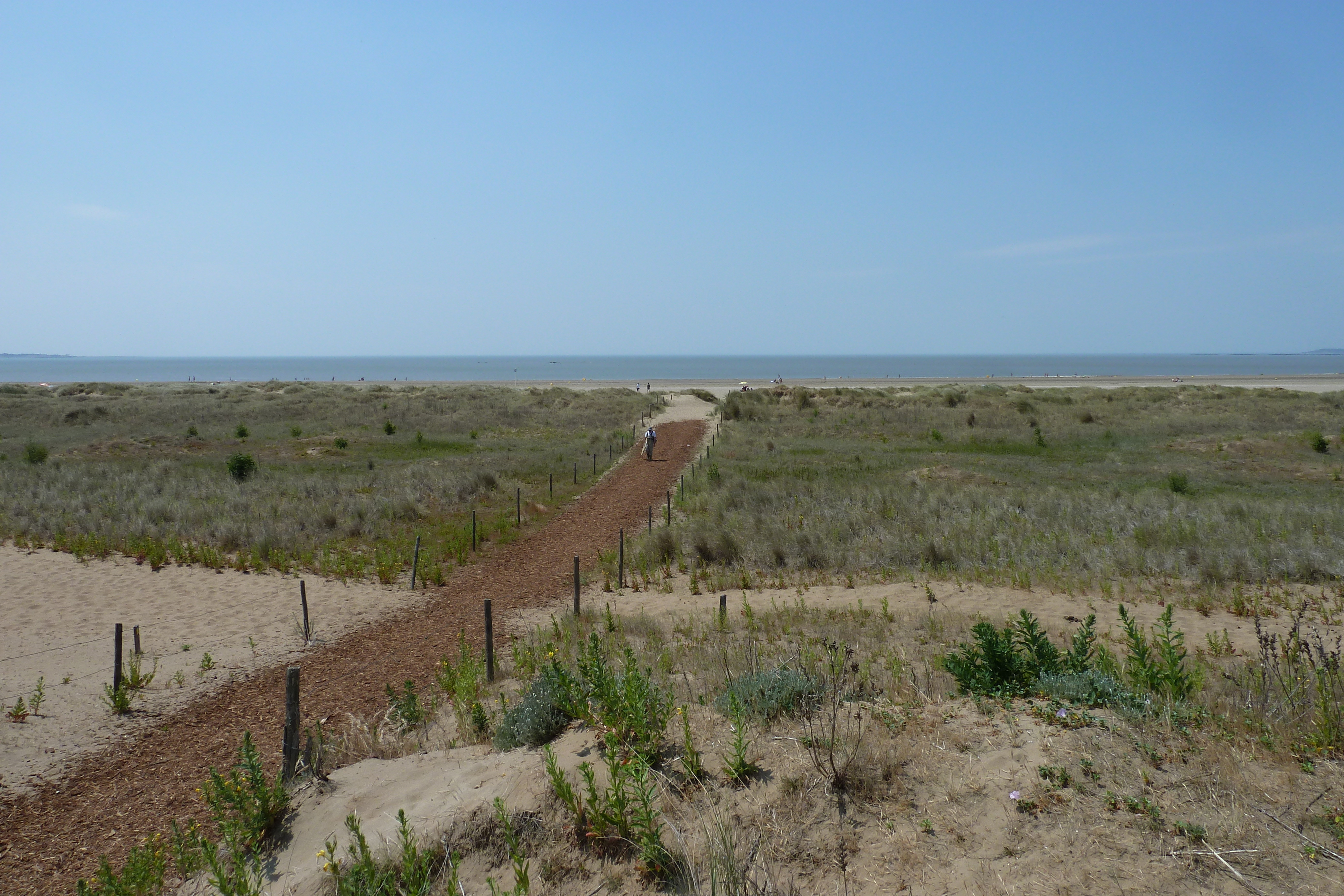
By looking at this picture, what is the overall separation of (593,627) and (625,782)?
5.66 m

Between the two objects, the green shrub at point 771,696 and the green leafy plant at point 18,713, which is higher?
the green shrub at point 771,696

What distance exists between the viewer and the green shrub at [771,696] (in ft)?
18.2

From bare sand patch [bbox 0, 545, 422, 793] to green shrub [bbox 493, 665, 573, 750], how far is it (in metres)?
5.32

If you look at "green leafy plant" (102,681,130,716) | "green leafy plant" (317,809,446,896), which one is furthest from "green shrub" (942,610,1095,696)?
"green leafy plant" (102,681,130,716)

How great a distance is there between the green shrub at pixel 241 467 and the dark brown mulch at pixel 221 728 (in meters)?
13.4

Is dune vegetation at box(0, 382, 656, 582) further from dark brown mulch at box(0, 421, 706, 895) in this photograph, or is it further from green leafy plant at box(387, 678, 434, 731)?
green leafy plant at box(387, 678, 434, 731)

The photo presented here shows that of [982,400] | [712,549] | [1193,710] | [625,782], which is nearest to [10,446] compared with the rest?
[712,549]

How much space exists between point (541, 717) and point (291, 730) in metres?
2.00

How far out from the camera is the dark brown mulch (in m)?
6.11

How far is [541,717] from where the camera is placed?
5.95m

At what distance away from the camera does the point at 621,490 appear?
22.7m

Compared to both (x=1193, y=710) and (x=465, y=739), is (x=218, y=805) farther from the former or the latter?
(x=1193, y=710)

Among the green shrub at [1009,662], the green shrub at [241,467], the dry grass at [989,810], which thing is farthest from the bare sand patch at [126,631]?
the green shrub at [1009,662]

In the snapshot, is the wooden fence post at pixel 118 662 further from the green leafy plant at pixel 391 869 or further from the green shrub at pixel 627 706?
the green shrub at pixel 627 706
